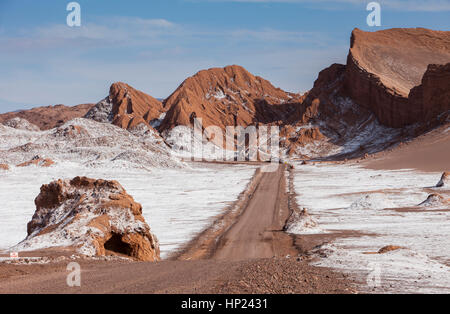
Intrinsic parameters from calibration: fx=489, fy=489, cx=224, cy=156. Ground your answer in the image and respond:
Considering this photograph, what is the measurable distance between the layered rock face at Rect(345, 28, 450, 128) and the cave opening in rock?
283 feet

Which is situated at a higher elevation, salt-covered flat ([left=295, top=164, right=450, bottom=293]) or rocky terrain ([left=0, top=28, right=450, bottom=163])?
rocky terrain ([left=0, top=28, right=450, bottom=163])

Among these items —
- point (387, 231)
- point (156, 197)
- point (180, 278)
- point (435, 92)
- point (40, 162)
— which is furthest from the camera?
point (435, 92)

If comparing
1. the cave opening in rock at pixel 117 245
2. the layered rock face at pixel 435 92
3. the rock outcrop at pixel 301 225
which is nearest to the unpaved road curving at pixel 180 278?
the cave opening in rock at pixel 117 245

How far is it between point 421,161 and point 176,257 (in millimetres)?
59397

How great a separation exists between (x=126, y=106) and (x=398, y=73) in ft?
269

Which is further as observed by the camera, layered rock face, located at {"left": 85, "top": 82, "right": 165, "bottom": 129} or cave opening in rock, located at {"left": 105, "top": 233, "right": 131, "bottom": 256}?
layered rock face, located at {"left": 85, "top": 82, "right": 165, "bottom": 129}

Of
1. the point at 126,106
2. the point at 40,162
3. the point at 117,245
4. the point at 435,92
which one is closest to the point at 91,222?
the point at 117,245

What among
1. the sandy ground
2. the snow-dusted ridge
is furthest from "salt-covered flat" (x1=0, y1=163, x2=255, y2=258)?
the sandy ground

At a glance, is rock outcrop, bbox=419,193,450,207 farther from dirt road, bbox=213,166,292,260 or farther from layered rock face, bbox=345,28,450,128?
layered rock face, bbox=345,28,450,128

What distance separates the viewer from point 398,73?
120312mm

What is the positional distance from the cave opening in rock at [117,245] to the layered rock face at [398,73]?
86.2m

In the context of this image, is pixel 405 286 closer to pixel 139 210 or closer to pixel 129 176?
pixel 139 210

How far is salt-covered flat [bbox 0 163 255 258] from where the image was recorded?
2555 centimetres

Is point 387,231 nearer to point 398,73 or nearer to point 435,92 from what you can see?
point 435,92
